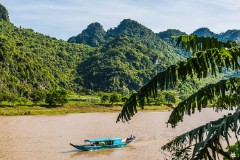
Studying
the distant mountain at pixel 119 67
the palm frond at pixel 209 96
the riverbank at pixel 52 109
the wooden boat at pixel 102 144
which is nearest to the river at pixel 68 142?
the wooden boat at pixel 102 144

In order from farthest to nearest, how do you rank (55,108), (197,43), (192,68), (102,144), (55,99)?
(55,99) < (55,108) < (102,144) < (197,43) < (192,68)

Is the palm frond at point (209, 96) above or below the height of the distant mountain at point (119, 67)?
below

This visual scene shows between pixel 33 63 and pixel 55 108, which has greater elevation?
pixel 33 63

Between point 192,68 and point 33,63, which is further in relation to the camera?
point 33,63

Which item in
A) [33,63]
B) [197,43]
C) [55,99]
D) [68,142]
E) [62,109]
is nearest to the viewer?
[197,43]

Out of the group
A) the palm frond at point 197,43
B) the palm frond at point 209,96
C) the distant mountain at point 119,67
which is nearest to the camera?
the palm frond at point 209,96

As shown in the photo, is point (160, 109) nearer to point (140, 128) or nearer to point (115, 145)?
point (140, 128)

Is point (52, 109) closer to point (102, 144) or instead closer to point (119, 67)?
point (102, 144)

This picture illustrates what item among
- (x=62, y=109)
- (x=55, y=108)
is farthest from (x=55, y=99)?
(x=62, y=109)

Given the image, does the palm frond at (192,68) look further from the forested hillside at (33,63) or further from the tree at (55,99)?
the forested hillside at (33,63)

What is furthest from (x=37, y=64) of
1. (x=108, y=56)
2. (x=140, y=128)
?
(x=140, y=128)

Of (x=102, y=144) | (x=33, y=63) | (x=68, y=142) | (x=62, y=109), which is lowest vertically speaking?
(x=68, y=142)

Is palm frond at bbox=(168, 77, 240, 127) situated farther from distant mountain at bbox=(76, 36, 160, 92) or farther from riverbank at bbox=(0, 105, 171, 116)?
distant mountain at bbox=(76, 36, 160, 92)

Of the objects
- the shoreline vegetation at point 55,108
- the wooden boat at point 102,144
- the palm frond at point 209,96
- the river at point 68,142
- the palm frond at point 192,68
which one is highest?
the palm frond at point 192,68
